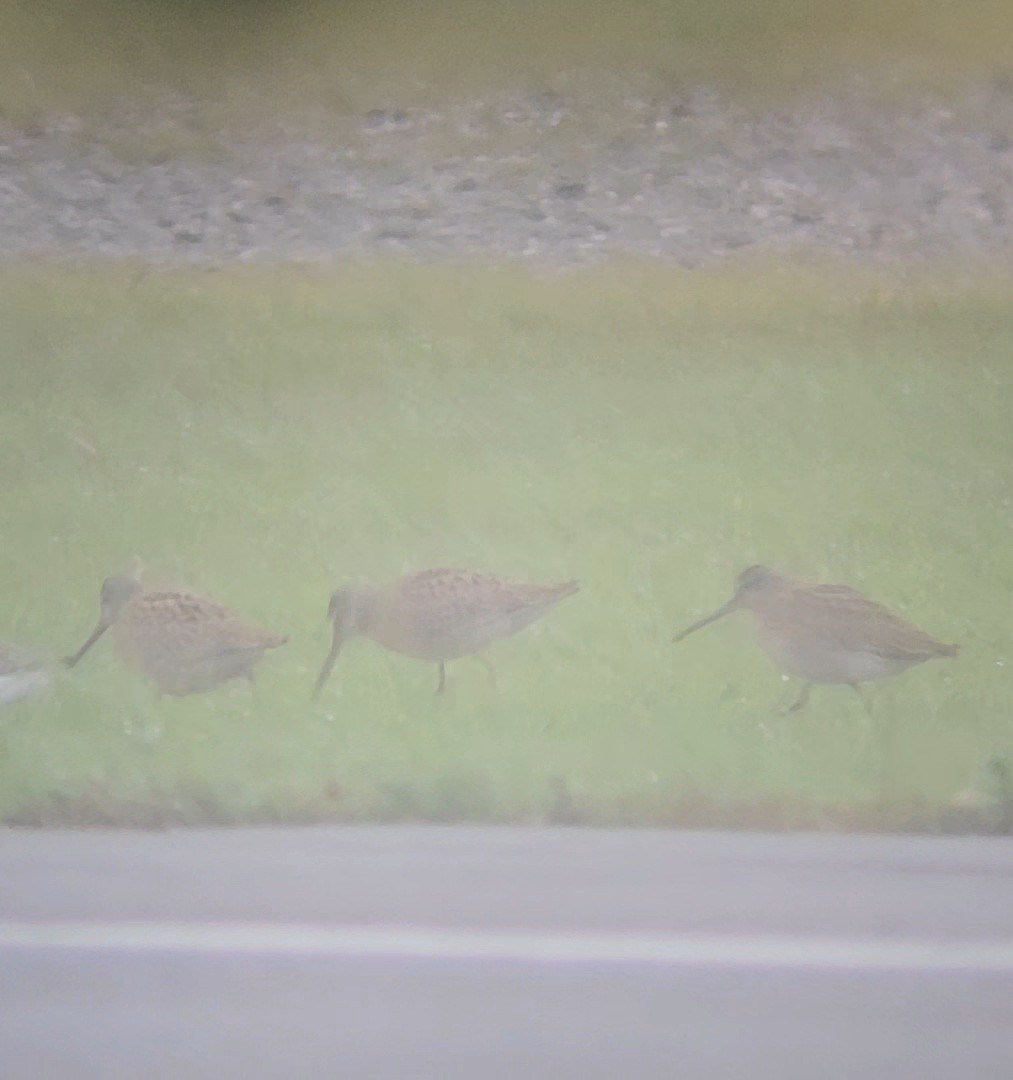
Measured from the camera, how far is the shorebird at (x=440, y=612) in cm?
279

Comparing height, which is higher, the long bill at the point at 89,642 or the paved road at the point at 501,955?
the long bill at the point at 89,642

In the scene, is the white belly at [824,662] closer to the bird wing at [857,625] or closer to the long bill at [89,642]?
the bird wing at [857,625]

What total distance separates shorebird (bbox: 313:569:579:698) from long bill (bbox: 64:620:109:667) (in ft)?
1.47

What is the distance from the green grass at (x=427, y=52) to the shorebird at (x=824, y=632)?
1.01m

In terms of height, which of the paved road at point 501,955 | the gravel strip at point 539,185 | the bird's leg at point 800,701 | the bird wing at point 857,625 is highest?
the gravel strip at point 539,185

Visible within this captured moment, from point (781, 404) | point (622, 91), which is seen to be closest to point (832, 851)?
point (781, 404)

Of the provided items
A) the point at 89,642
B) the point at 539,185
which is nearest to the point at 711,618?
the point at 539,185

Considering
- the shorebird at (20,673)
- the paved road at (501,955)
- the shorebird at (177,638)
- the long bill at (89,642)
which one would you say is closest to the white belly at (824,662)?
the paved road at (501,955)

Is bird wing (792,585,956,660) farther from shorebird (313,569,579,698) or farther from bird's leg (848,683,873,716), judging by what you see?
shorebird (313,569,579,698)

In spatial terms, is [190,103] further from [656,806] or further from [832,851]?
[832,851]

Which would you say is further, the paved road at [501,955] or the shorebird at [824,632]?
the shorebird at [824,632]

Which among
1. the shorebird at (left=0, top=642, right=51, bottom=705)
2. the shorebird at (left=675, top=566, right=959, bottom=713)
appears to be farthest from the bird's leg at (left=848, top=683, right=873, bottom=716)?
the shorebird at (left=0, top=642, right=51, bottom=705)

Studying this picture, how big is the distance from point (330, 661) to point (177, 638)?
312mm

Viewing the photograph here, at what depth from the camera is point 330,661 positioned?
2.80 m
